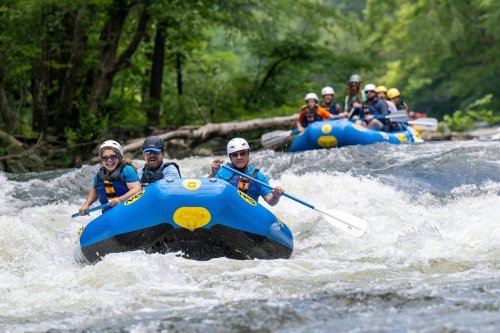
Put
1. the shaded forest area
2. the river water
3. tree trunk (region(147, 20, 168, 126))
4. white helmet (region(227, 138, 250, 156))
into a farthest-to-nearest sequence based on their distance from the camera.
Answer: tree trunk (region(147, 20, 168, 126)) → the shaded forest area → white helmet (region(227, 138, 250, 156)) → the river water

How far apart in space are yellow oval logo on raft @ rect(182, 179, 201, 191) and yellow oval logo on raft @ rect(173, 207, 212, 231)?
15cm

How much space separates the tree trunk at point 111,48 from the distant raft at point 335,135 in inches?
158

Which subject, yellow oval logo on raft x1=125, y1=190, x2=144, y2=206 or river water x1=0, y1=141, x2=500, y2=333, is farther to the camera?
yellow oval logo on raft x1=125, y1=190, x2=144, y2=206

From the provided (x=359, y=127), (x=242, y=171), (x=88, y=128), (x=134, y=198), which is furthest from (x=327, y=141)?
(x=134, y=198)

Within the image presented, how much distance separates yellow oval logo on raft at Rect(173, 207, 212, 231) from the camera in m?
6.44

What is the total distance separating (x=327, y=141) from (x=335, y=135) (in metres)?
0.17

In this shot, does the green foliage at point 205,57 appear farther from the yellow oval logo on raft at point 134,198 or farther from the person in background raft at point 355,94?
the yellow oval logo on raft at point 134,198

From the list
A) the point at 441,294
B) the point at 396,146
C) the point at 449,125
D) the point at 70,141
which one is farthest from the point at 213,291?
the point at 449,125

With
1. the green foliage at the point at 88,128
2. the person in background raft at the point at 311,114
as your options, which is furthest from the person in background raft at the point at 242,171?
the green foliage at the point at 88,128

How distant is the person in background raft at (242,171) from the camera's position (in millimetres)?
7562

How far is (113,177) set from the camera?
744 centimetres

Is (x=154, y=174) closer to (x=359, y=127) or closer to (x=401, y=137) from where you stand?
(x=359, y=127)

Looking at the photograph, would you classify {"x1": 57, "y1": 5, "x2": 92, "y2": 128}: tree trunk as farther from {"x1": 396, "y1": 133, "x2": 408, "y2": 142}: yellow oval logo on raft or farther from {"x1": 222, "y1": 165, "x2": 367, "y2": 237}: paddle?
{"x1": 222, "y1": 165, "x2": 367, "y2": 237}: paddle

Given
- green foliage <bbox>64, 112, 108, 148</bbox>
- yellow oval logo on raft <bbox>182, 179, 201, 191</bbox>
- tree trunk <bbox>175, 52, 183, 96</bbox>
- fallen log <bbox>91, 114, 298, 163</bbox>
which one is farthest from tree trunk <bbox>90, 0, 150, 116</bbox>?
yellow oval logo on raft <bbox>182, 179, 201, 191</bbox>
